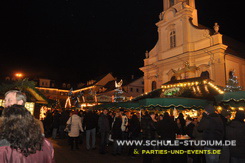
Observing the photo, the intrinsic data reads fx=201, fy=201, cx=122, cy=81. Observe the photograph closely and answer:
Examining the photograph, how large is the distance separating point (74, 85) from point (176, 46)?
176ft

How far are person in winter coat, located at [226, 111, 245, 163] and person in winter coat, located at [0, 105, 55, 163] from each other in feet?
14.3

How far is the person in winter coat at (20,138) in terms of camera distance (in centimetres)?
192

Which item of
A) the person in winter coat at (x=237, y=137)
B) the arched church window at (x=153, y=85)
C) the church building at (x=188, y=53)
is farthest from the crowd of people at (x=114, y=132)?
the arched church window at (x=153, y=85)

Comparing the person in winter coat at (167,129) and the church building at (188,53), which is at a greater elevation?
the church building at (188,53)

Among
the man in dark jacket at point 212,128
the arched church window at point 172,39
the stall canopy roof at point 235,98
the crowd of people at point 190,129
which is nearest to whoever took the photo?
the crowd of people at point 190,129

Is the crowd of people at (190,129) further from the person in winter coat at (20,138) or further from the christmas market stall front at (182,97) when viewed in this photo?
the person in winter coat at (20,138)

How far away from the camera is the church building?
2184cm

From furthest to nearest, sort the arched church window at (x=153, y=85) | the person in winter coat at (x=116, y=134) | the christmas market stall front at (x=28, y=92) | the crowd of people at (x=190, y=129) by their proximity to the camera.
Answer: the arched church window at (x=153, y=85), the christmas market stall front at (x=28, y=92), the person in winter coat at (x=116, y=134), the crowd of people at (x=190, y=129)

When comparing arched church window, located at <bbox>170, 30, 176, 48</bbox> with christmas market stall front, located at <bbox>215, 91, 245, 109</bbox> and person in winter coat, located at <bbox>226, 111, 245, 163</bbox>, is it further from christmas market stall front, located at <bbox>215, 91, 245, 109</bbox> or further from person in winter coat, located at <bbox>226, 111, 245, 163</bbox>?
person in winter coat, located at <bbox>226, 111, 245, 163</bbox>

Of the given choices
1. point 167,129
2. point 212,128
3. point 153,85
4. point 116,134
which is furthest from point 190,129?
point 153,85

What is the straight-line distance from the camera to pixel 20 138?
6.38 feet

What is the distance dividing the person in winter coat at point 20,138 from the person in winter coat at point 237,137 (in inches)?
172

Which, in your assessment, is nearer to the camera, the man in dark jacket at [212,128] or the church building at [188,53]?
the man in dark jacket at [212,128]

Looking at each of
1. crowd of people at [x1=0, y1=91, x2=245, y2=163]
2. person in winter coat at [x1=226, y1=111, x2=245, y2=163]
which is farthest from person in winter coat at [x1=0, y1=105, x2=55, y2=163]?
person in winter coat at [x1=226, y1=111, x2=245, y2=163]
